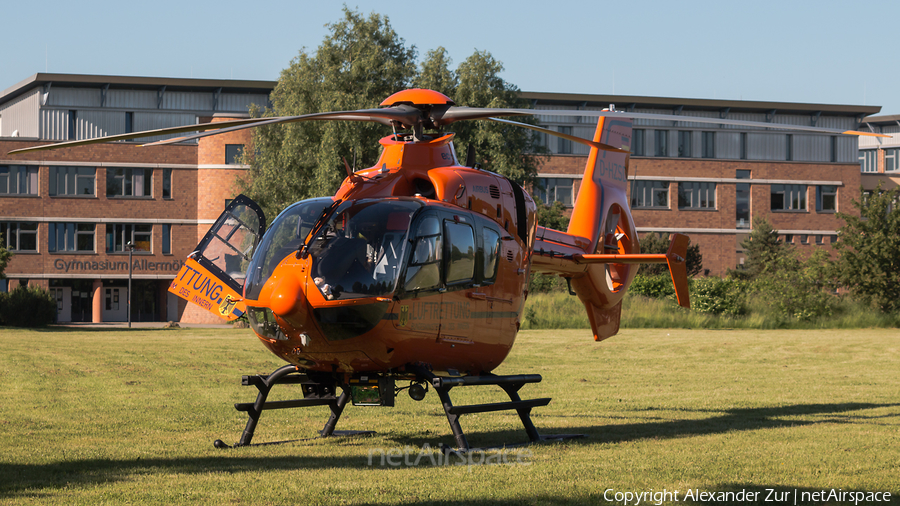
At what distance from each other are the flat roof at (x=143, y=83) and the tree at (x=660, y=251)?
1144 inches

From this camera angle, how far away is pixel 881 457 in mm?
9312

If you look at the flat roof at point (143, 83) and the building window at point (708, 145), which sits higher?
the flat roof at point (143, 83)

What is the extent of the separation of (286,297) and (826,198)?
67.2m

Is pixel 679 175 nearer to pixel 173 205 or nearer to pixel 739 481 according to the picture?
pixel 173 205

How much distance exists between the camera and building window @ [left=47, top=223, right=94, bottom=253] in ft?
185

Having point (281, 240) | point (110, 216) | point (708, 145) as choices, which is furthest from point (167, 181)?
point (281, 240)

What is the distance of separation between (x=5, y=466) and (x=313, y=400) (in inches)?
129

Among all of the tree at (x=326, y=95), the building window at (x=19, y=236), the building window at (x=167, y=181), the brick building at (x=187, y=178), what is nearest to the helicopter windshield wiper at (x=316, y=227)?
the tree at (x=326, y=95)

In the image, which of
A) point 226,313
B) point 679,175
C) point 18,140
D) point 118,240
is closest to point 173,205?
point 118,240

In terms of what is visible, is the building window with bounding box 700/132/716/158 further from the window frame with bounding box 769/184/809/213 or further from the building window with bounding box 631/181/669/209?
the window frame with bounding box 769/184/809/213

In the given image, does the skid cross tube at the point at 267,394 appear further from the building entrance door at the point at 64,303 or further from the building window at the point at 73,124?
the building window at the point at 73,124

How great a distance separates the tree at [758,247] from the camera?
197 ft

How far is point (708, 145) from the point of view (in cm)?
6675

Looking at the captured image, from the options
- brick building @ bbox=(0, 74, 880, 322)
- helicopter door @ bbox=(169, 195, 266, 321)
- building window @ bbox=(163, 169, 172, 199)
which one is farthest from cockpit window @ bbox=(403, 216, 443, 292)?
building window @ bbox=(163, 169, 172, 199)
